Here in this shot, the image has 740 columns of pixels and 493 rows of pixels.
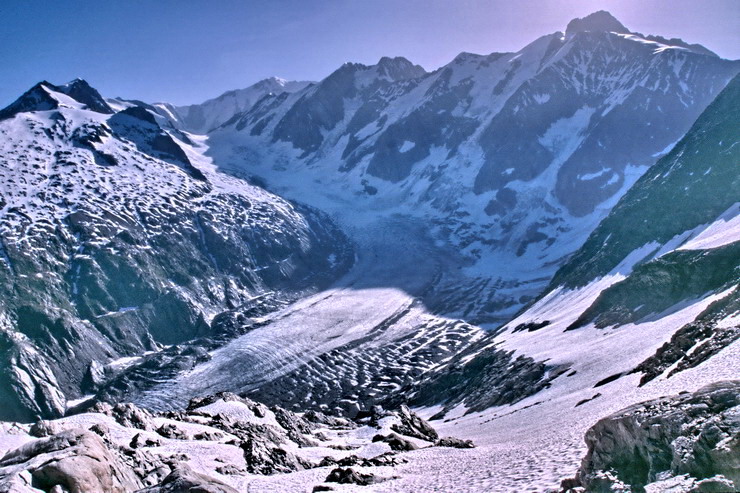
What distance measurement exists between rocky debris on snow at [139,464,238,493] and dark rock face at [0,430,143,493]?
2876 millimetres

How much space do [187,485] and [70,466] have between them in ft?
16.9

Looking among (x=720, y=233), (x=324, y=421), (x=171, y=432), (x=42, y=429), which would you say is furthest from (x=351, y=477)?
(x=720, y=233)

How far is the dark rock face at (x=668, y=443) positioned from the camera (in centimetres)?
1306

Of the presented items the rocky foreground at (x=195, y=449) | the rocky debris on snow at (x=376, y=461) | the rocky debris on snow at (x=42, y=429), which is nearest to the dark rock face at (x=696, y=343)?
the rocky foreground at (x=195, y=449)

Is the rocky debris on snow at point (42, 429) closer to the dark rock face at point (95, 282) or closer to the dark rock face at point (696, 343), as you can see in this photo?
the dark rock face at point (696, 343)

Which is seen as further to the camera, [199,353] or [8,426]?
[199,353]

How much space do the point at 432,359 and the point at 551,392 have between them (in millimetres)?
83069

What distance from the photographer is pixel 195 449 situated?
120 feet

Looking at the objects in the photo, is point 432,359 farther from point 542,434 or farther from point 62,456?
point 62,456

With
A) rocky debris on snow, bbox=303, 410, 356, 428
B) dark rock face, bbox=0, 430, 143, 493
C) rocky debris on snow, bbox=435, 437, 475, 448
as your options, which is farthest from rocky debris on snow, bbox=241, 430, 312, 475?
rocky debris on snow, bbox=303, 410, 356, 428

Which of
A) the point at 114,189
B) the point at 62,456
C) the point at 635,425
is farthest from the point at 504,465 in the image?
the point at 114,189

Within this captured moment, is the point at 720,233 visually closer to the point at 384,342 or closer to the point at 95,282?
the point at 384,342

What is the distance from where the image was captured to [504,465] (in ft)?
77.8

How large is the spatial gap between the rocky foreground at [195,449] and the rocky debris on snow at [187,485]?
0.03 m
